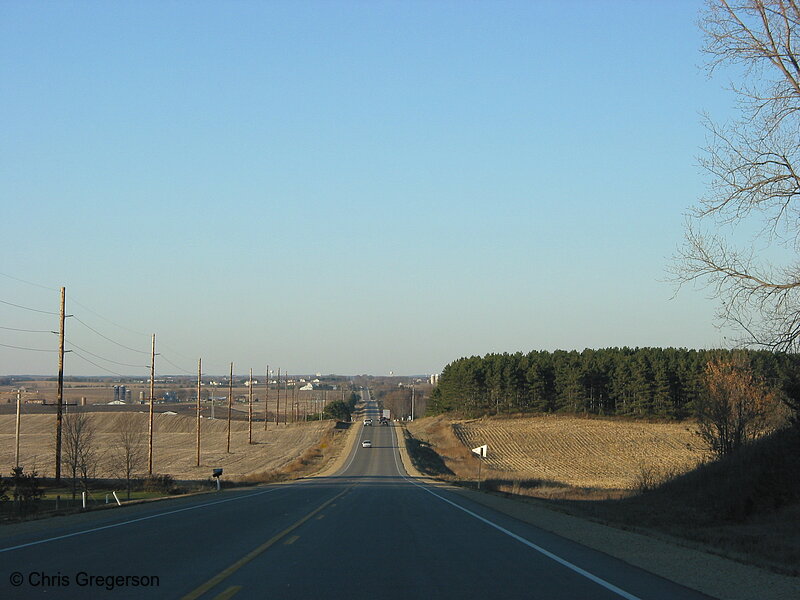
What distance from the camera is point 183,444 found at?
365 feet

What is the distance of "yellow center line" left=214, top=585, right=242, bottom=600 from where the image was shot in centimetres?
895

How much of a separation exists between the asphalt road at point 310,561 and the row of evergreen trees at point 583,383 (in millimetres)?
94064

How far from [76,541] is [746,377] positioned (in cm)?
3205

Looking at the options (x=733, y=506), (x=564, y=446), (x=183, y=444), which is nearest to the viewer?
(x=733, y=506)

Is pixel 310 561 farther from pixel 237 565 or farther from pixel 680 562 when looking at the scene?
pixel 680 562

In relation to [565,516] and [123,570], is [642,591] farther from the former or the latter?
[565,516]

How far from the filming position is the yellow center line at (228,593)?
8.95 meters

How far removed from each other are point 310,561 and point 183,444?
105 m

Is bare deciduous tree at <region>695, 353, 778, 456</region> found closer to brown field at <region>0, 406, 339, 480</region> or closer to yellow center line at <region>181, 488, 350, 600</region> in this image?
yellow center line at <region>181, 488, 350, 600</region>

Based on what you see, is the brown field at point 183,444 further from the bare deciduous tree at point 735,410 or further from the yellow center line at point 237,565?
the yellow center line at point 237,565

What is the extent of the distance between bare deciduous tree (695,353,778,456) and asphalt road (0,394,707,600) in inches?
762

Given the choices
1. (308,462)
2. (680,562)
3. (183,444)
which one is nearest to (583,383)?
(308,462)

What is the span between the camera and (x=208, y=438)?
123188 millimetres

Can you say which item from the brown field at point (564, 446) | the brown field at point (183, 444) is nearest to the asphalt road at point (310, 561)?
the brown field at point (564, 446)
